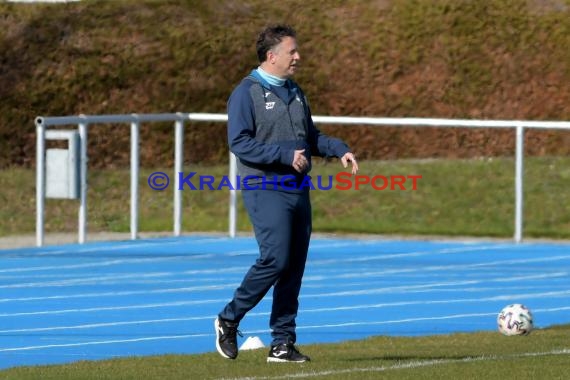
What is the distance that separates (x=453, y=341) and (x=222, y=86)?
2114cm

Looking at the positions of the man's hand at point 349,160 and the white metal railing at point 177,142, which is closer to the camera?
the man's hand at point 349,160

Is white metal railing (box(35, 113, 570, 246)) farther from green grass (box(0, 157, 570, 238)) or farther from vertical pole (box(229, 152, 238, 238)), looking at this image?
green grass (box(0, 157, 570, 238))

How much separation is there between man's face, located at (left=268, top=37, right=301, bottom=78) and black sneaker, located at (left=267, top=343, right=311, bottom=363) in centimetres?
158

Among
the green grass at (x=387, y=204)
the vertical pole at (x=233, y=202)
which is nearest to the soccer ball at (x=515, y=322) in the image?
the vertical pole at (x=233, y=202)

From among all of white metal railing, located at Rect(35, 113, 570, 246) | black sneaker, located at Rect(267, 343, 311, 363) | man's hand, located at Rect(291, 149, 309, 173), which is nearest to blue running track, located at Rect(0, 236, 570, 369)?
white metal railing, located at Rect(35, 113, 570, 246)

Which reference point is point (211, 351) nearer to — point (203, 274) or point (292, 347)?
point (292, 347)

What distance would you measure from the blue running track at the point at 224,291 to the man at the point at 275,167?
1.66 metres

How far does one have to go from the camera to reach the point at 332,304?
16.9m

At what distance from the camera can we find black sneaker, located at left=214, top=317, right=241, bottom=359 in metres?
12.0

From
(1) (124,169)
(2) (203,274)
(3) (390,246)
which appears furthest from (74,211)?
(2) (203,274)

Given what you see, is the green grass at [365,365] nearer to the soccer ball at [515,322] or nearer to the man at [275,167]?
the man at [275,167]

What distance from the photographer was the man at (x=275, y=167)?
11.7 m

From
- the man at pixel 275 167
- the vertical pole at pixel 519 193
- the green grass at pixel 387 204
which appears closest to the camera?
the man at pixel 275 167

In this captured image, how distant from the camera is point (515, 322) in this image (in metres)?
14.2
